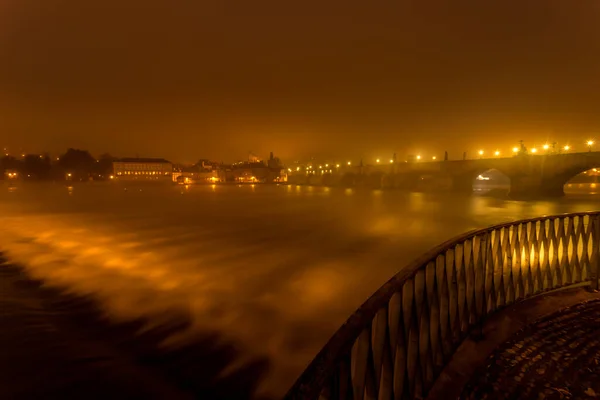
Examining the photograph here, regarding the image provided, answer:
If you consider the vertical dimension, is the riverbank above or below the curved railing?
below

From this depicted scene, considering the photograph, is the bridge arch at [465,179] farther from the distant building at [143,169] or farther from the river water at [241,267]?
the distant building at [143,169]

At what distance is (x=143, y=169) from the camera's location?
566ft

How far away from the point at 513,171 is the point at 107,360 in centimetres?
6987

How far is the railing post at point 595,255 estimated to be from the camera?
683cm

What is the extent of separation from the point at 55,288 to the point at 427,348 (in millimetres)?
12343

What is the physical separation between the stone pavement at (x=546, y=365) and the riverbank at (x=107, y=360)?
3.84 m

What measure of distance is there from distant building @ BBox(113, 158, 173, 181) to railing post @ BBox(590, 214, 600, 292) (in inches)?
7040

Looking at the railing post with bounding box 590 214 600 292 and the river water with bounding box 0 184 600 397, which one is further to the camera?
the river water with bounding box 0 184 600 397

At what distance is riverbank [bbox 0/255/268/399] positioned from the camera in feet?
20.7

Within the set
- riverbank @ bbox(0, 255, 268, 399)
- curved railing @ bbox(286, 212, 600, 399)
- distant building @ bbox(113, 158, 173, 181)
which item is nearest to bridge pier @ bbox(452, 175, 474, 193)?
curved railing @ bbox(286, 212, 600, 399)

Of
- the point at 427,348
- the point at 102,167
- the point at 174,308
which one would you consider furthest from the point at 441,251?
the point at 102,167

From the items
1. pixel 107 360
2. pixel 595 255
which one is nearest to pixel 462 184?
pixel 595 255

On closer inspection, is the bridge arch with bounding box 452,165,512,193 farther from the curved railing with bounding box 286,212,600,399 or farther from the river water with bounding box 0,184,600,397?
the curved railing with bounding box 286,212,600,399

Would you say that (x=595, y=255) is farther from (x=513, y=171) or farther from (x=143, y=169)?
(x=143, y=169)
